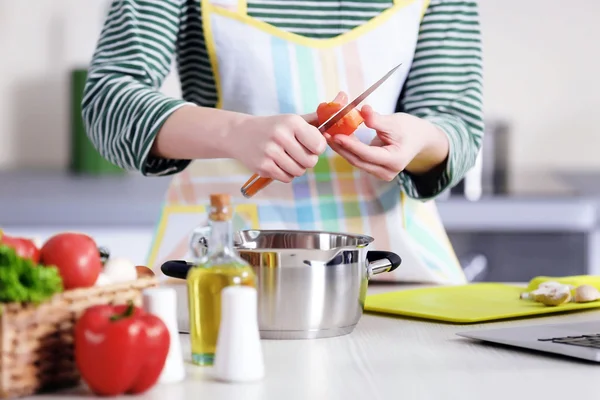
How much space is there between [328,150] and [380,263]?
0.46 metres

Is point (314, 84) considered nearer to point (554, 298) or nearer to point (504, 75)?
point (554, 298)

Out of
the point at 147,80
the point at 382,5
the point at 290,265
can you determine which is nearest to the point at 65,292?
the point at 290,265

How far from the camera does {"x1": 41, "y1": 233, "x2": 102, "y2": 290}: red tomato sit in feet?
2.41

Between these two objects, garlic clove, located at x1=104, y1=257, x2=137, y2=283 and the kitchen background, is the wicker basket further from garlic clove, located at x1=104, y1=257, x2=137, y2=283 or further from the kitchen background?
the kitchen background

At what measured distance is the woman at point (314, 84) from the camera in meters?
1.32

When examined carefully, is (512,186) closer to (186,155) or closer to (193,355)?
(186,155)

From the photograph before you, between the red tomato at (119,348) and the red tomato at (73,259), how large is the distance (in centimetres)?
4

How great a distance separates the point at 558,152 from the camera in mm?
2703

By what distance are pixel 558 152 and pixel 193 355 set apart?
6.81ft

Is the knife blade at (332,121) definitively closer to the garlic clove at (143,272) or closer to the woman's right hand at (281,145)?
the woman's right hand at (281,145)

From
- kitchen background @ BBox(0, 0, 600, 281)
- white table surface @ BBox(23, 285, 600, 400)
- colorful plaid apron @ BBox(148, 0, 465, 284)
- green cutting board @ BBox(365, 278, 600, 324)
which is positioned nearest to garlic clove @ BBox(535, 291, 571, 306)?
green cutting board @ BBox(365, 278, 600, 324)

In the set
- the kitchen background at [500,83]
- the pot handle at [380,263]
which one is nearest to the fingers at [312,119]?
the pot handle at [380,263]

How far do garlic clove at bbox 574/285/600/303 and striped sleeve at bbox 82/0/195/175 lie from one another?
0.55 metres

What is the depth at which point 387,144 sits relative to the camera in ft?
3.78
